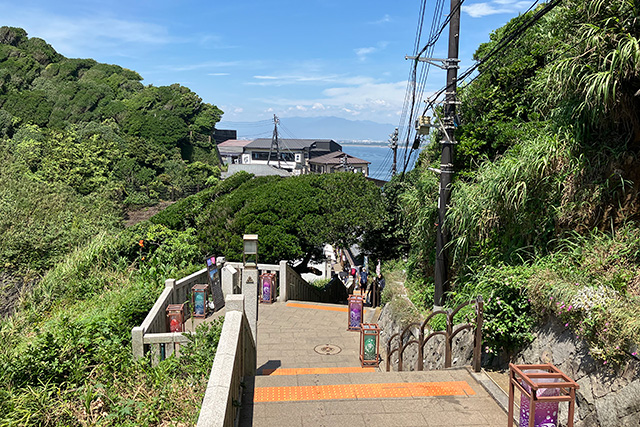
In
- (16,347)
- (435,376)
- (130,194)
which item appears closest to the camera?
(435,376)

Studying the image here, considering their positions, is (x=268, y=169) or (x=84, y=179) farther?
(x=268, y=169)

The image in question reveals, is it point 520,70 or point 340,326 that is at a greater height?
point 520,70

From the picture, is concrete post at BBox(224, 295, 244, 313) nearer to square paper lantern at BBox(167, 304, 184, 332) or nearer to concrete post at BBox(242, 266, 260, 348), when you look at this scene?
concrete post at BBox(242, 266, 260, 348)

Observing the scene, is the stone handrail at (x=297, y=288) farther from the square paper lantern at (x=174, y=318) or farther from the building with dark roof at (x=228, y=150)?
the building with dark roof at (x=228, y=150)

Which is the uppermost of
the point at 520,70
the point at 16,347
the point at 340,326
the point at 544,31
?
the point at 544,31

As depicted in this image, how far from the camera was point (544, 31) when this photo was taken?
1122 cm

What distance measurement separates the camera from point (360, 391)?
555cm

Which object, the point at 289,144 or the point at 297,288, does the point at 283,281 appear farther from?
the point at 289,144

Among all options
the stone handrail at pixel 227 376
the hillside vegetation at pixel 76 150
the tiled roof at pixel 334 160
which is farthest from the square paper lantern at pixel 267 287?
the tiled roof at pixel 334 160

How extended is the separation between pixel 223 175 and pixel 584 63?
214 feet

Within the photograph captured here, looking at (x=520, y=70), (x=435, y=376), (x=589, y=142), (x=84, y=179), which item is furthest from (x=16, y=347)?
(x=84, y=179)

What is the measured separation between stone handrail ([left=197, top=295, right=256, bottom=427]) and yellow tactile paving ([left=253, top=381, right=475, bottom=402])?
1.60 feet

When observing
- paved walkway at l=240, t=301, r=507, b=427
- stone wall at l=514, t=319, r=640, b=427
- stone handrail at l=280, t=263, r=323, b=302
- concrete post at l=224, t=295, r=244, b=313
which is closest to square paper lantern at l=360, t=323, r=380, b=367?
paved walkway at l=240, t=301, r=507, b=427

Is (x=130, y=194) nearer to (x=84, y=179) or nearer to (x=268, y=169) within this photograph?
(x=84, y=179)
